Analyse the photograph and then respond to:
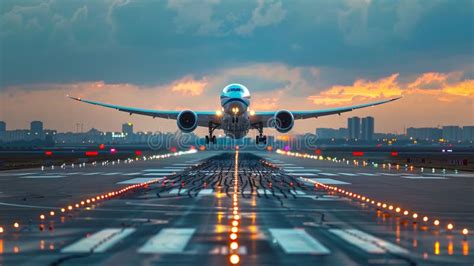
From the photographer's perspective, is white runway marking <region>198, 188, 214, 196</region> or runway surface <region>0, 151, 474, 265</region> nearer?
runway surface <region>0, 151, 474, 265</region>

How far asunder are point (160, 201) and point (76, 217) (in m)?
5.89

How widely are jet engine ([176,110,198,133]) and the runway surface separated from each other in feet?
82.8

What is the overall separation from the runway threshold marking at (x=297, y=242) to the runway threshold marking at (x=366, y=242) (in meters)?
0.83

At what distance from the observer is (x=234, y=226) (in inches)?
717

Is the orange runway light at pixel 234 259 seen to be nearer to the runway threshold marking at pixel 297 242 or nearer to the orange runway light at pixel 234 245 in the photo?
the orange runway light at pixel 234 245

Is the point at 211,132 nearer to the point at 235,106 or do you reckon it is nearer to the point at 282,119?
the point at 282,119

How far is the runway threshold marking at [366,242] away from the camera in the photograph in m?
14.1

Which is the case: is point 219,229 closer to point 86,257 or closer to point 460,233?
point 86,257

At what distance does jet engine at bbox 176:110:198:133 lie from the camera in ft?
192

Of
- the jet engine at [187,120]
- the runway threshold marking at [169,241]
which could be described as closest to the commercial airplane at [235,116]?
the jet engine at [187,120]

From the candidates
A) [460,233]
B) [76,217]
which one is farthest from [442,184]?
[76,217]

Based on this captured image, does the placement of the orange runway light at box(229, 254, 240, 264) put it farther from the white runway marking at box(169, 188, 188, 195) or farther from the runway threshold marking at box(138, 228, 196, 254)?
the white runway marking at box(169, 188, 188, 195)

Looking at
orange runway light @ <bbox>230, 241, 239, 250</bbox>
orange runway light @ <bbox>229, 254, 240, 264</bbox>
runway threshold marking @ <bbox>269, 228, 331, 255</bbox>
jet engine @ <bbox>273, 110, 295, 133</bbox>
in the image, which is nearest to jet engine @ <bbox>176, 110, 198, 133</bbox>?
jet engine @ <bbox>273, 110, 295, 133</bbox>

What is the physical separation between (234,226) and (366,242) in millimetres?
4215
